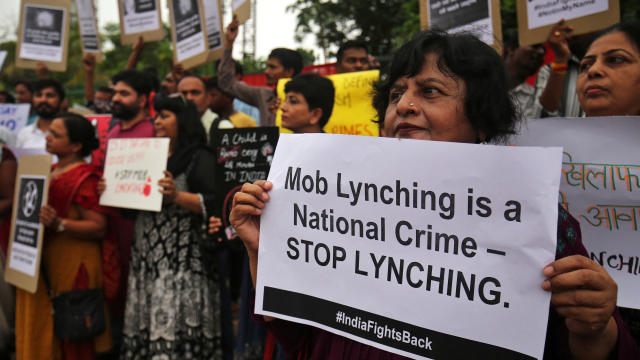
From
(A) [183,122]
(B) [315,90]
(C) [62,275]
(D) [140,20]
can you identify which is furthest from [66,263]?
(D) [140,20]

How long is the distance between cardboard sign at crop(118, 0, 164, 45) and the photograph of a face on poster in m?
0.51

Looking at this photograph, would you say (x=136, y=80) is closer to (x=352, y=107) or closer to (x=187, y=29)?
(x=187, y=29)

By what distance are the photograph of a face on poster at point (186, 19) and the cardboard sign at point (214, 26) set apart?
0.12 meters

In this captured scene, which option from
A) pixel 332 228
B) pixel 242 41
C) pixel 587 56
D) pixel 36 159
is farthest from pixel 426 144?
pixel 242 41

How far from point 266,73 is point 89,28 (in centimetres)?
339

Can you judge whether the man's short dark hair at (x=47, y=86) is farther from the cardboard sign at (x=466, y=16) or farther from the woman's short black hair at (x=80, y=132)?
the cardboard sign at (x=466, y=16)

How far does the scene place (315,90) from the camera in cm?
322

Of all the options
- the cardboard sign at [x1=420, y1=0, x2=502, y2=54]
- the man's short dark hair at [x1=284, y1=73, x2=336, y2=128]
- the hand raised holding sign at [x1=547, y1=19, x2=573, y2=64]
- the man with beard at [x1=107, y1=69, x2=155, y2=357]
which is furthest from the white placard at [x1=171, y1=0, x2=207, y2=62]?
the hand raised holding sign at [x1=547, y1=19, x2=573, y2=64]

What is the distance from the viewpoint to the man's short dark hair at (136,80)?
4.36m

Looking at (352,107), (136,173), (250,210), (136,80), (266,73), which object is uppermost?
(266,73)

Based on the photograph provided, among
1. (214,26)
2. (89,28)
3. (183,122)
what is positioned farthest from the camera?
(89,28)

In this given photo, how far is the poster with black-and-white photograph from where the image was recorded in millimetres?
6379

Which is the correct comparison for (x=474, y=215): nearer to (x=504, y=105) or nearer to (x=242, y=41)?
(x=504, y=105)

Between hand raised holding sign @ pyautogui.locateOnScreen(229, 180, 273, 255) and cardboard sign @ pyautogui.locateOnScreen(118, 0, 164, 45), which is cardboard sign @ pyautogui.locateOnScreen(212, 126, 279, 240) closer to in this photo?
hand raised holding sign @ pyautogui.locateOnScreen(229, 180, 273, 255)
